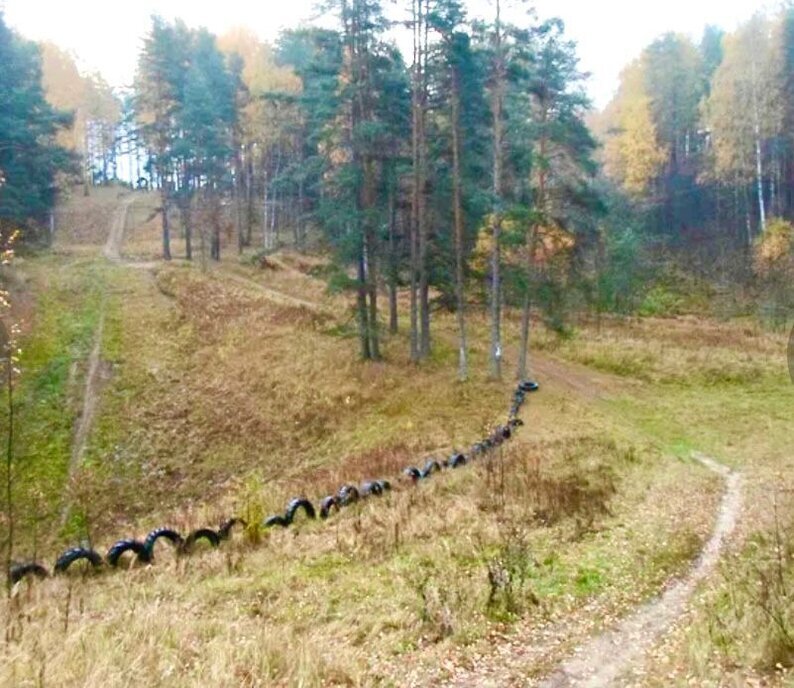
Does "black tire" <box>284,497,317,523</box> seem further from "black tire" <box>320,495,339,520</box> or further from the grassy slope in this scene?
the grassy slope

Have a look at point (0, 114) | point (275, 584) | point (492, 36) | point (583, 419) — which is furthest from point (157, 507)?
point (0, 114)

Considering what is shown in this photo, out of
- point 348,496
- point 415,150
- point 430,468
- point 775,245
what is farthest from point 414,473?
point 775,245

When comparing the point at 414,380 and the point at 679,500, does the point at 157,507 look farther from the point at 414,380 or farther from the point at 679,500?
the point at 679,500

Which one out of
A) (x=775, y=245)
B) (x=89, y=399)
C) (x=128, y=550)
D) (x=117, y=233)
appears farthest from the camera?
(x=117, y=233)

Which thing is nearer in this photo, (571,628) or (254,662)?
(254,662)

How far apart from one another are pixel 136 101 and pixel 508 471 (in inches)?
1569

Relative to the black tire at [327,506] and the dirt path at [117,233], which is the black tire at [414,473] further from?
the dirt path at [117,233]

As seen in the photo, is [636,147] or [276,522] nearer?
[276,522]

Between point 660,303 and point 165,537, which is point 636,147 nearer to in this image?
point 660,303

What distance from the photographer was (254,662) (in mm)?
6102

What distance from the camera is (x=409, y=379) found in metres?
24.8

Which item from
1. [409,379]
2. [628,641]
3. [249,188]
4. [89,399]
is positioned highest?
[249,188]

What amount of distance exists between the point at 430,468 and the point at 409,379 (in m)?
9.11

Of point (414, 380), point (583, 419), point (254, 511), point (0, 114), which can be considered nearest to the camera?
point (254, 511)
